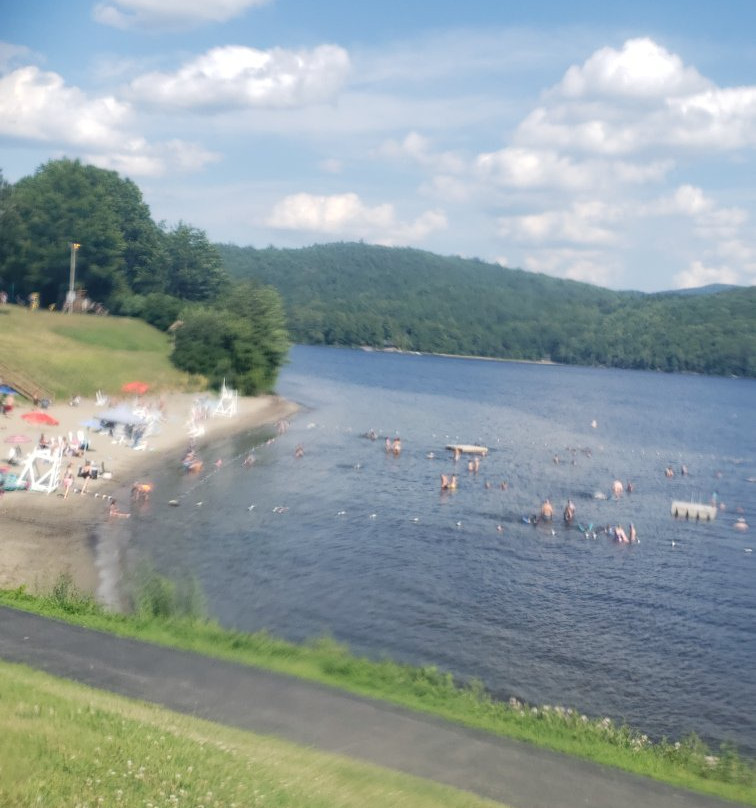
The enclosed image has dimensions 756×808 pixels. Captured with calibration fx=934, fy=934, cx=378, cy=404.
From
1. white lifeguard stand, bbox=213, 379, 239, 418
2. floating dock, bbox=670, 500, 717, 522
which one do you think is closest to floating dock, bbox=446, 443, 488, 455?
white lifeguard stand, bbox=213, 379, 239, 418

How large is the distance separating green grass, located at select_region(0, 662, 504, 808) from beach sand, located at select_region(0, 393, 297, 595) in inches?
395

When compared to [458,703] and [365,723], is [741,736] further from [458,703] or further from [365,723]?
[365,723]

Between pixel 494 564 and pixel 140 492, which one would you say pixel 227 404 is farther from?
pixel 494 564

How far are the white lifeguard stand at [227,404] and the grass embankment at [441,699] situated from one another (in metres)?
48.9

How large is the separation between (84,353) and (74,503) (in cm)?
3476

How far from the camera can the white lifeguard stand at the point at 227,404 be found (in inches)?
2761

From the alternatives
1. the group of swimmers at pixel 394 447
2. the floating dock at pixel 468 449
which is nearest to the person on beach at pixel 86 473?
the group of swimmers at pixel 394 447

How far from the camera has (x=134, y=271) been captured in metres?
110

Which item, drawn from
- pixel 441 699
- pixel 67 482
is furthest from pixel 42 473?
pixel 441 699

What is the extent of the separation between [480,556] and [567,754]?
2255cm

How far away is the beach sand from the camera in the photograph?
93.8 feet

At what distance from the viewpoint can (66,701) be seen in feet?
39.9

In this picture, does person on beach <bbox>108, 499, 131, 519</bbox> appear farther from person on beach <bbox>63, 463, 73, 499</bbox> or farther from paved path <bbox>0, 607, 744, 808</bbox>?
paved path <bbox>0, 607, 744, 808</bbox>

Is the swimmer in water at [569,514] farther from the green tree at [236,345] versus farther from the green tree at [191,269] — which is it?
the green tree at [191,269]
